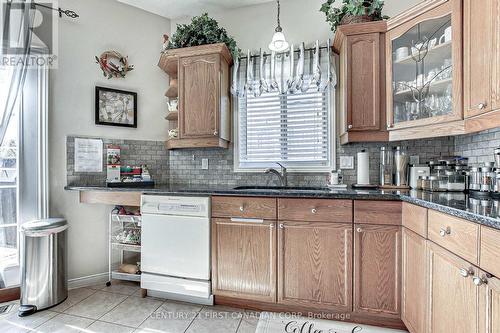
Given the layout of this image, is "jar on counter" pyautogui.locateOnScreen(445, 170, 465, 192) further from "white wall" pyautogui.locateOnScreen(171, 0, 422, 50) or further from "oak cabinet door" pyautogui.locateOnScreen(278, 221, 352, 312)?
"white wall" pyautogui.locateOnScreen(171, 0, 422, 50)

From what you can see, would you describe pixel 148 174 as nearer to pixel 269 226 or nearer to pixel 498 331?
pixel 269 226

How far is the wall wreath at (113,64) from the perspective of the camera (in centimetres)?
258

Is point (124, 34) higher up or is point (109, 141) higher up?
point (124, 34)

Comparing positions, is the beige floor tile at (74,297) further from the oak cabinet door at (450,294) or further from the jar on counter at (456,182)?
the jar on counter at (456,182)

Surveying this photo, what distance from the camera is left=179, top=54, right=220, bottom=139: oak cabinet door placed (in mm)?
2396

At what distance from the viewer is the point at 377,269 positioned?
66.7 inches

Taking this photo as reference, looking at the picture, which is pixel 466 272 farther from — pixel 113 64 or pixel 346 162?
pixel 113 64

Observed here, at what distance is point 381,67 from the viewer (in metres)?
2.05

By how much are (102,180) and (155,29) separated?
176cm

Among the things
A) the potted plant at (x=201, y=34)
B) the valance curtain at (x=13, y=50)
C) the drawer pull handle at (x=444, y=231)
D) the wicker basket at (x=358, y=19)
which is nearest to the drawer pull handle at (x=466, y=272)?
the drawer pull handle at (x=444, y=231)

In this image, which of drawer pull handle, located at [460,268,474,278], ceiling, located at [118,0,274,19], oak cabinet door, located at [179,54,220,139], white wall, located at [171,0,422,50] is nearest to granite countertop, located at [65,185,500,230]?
drawer pull handle, located at [460,268,474,278]

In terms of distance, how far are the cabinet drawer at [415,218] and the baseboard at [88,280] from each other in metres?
2.70

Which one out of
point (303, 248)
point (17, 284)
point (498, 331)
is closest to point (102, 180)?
point (17, 284)

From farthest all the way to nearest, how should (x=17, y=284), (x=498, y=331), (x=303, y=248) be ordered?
(x=17, y=284) → (x=303, y=248) → (x=498, y=331)
